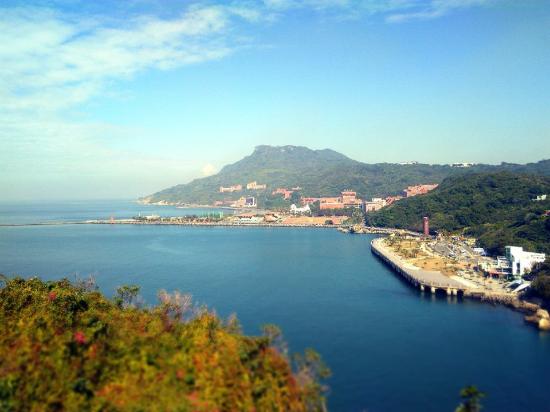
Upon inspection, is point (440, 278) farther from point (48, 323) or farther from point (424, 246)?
point (48, 323)

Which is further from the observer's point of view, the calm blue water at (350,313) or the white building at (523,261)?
the white building at (523,261)

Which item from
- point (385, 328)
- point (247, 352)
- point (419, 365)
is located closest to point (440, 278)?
point (385, 328)

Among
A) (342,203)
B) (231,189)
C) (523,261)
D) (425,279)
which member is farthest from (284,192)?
(523,261)

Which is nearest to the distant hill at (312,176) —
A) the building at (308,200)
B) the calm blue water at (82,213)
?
the building at (308,200)

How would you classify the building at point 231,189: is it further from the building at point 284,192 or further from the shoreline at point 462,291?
the shoreline at point 462,291

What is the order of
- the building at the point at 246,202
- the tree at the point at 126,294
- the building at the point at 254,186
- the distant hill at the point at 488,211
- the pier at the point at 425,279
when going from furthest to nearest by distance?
1. the building at the point at 254,186
2. the building at the point at 246,202
3. the distant hill at the point at 488,211
4. the pier at the point at 425,279
5. the tree at the point at 126,294

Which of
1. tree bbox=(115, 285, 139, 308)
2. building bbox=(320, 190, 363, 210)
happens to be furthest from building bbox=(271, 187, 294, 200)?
tree bbox=(115, 285, 139, 308)

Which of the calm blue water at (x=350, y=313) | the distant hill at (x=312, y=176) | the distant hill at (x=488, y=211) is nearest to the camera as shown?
the calm blue water at (x=350, y=313)
